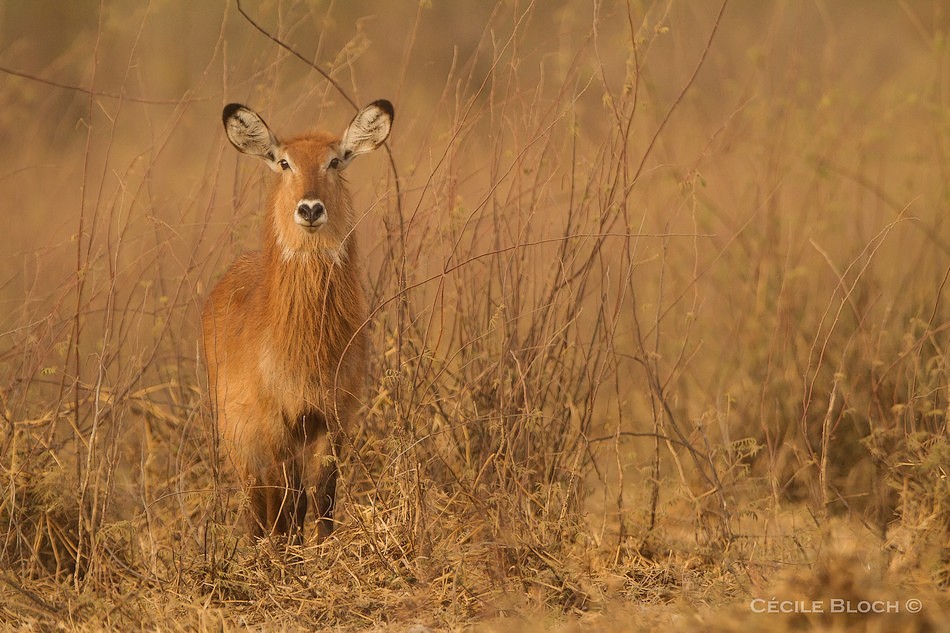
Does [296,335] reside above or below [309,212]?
below

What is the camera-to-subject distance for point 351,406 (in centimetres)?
532

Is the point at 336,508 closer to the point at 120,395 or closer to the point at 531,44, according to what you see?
the point at 120,395

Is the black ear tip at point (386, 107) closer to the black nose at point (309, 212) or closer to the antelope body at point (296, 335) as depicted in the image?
the antelope body at point (296, 335)

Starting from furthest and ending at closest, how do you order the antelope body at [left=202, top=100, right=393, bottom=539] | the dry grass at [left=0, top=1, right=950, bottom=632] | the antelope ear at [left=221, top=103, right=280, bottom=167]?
the antelope ear at [left=221, top=103, right=280, bottom=167], the antelope body at [left=202, top=100, right=393, bottom=539], the dry grass at [left=0, top=1, right=950, bottom=632]

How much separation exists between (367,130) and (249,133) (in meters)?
0.58

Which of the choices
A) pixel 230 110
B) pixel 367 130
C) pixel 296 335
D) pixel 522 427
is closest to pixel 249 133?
pixel 230 110

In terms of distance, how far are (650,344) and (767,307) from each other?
161 cm

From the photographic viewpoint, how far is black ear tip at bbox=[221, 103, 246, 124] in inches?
208

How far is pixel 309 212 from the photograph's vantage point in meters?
5.00

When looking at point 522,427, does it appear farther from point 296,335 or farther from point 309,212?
point 309,212

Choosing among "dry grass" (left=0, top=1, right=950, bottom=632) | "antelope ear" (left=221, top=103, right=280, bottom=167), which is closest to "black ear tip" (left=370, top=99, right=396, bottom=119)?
"dry grass" (left=0, top=1, right=950, bottom=632)

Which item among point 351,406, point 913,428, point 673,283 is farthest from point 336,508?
point 673,283

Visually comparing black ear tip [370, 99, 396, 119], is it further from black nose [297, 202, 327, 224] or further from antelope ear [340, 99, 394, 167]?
black nose [297, 202, 327, 224]

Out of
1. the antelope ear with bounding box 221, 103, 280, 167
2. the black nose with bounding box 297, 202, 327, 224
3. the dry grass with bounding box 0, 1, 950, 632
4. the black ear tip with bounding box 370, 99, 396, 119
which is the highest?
the black ear tip with bounding box 370, 99, 396, 119
